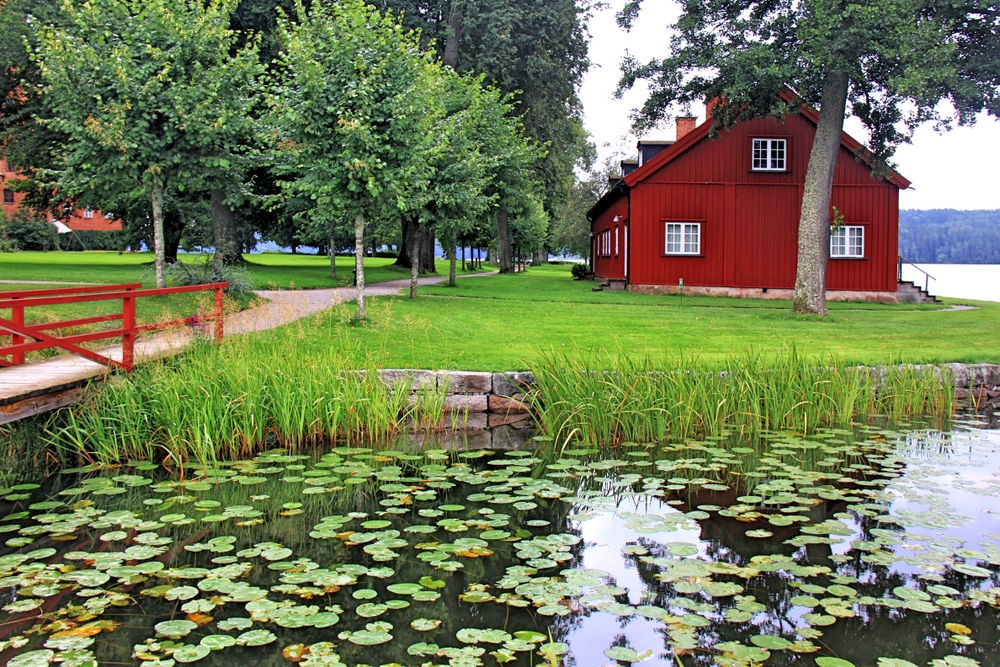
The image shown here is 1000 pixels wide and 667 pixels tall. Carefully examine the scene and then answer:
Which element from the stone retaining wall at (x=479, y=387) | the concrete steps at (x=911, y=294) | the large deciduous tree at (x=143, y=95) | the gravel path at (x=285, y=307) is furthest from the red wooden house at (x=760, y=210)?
the stone retaining wall at (x=479, y=387)

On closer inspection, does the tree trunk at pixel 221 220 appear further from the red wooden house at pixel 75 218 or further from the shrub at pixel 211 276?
the red wooden house at pixel 75 218

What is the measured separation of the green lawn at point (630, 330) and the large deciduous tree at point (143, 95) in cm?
435

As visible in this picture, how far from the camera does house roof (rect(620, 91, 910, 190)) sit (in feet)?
86.4

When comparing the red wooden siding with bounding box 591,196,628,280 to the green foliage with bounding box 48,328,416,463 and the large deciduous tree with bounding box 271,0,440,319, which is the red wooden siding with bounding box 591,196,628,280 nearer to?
the large deciduous tree with bounding box 271,0,440,319

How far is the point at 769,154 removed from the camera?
27.0 metres

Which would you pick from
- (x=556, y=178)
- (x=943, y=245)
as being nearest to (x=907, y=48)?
(x=556, y=178)

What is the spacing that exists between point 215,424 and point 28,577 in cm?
300

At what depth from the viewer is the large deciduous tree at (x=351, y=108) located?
1433 cm

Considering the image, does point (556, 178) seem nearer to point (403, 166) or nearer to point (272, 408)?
point (403, 166)

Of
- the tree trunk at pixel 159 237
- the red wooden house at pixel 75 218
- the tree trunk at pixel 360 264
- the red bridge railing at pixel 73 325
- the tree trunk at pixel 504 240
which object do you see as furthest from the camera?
the red wooden house at pixel 75 218

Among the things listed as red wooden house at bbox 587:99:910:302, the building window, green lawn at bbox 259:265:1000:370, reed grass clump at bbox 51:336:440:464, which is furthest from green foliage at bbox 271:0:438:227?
the building window

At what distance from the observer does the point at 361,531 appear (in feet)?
18.6

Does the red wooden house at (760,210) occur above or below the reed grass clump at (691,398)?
above

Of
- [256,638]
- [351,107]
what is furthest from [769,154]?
[256,638]
